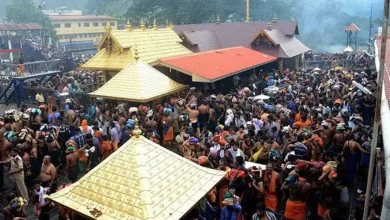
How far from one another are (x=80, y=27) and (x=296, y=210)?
65.1m

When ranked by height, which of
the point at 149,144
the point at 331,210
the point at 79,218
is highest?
the point at 149,144

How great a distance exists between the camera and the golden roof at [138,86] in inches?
548

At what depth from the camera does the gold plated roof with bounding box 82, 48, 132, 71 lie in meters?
18.3

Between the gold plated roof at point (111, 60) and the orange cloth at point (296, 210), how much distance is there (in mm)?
12808

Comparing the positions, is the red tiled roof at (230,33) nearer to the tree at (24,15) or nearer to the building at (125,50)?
the building at (125,50)

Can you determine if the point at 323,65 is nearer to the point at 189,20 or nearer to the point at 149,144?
the point at 189,20

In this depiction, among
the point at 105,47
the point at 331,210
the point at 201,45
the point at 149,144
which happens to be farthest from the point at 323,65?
the point at 149,144

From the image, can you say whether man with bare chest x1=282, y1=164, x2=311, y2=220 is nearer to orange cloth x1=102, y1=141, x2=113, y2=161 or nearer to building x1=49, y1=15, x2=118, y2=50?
orange cloth x1=102, y1=141, x2=113, y2=161

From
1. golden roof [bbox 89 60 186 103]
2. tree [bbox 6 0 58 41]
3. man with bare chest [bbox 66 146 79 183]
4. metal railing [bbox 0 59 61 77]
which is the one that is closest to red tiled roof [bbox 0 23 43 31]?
tree [bbox 6 0 58 41]

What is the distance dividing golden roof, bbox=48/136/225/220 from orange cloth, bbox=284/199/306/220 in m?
2.29

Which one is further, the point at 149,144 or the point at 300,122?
the point at 300,122

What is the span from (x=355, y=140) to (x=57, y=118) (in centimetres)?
894

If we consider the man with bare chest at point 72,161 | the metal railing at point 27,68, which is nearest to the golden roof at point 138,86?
the man with bare chest at point 72,161

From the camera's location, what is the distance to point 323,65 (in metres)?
30.8
